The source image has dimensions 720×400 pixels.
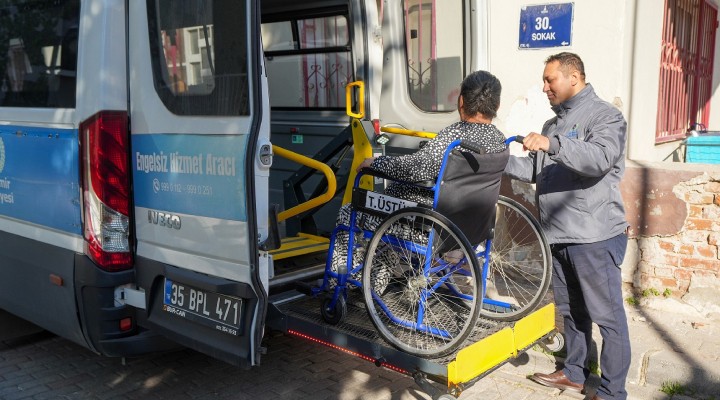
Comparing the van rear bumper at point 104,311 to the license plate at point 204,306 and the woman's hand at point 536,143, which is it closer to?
the license plate at point 204,306

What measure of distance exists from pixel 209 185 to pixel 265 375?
1527mm

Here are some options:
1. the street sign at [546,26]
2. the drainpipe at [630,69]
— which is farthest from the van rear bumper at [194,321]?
the drainpipe at [630,69]

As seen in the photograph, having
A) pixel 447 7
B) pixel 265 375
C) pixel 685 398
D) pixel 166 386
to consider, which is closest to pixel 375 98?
pixel 447 7

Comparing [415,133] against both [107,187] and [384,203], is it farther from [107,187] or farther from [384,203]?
[107,187]

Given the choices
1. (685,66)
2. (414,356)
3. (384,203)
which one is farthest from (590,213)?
(685,66)

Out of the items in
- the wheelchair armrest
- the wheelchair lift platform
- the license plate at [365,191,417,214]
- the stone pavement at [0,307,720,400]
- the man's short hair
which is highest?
the man's short hair

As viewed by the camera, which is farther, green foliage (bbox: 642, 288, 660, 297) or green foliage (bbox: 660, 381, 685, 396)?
green foliage (bbox: 642, 288, 660, 297)

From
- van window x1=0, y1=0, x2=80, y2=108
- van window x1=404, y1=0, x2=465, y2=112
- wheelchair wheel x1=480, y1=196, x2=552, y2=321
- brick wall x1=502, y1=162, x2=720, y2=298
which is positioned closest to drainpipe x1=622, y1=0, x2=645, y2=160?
brick wall x1=502, y1=162, x2=720, y2=298

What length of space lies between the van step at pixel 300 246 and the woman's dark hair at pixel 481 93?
151 cm

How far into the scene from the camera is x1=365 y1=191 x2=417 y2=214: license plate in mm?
3523

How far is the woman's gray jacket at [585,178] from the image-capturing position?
10.9 ft

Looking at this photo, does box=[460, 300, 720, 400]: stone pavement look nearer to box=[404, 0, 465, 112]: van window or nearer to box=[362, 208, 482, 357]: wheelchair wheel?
box=[362, 208, 482, 357]: wheelchair wheel

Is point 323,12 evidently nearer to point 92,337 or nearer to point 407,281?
point 407,281

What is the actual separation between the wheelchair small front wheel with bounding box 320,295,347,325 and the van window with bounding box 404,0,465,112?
202 centimetres
